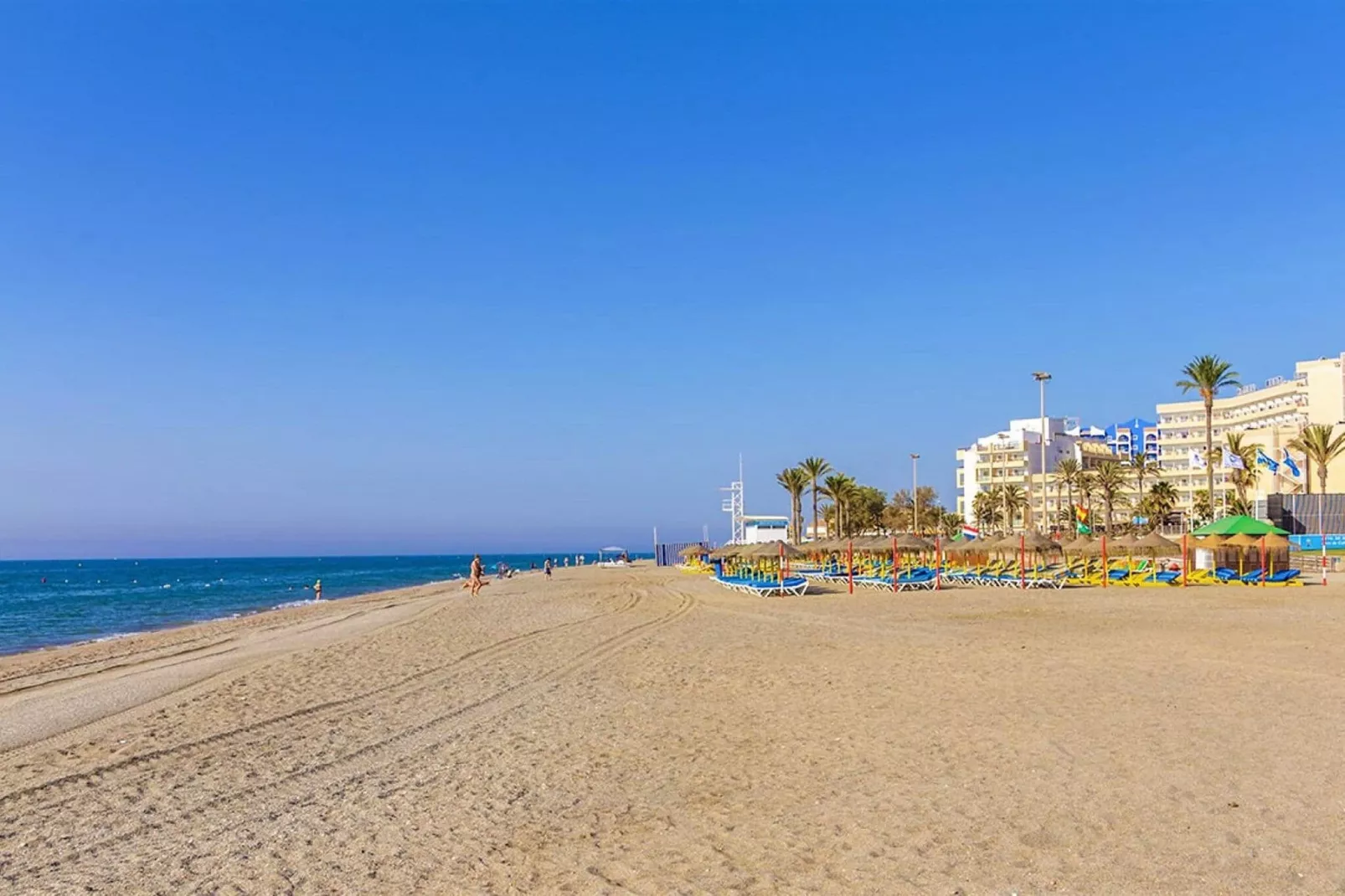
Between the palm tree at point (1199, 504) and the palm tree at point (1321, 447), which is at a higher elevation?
the palm tree at point (1321, 447)

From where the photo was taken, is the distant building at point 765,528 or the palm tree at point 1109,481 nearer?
the palm tree at point 1109,481

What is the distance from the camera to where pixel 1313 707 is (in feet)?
33.4

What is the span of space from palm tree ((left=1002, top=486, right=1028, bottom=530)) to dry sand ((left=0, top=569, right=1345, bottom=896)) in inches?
2932

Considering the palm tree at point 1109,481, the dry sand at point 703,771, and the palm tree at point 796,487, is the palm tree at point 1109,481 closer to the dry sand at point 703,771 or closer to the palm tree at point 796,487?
the palm tree at point 796,487

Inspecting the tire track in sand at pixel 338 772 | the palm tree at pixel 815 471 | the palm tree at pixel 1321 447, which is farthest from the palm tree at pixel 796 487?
the tire track in sand at pixel 338 772

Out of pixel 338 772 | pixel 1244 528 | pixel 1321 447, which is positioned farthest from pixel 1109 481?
pixel 338 772

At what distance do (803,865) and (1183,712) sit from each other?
6270mm

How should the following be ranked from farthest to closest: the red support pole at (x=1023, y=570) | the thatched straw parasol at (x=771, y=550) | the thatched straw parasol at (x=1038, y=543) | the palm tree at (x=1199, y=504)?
the palm tree at (x=1199, y=504)
the thatched straw parasol at (x=771, y=550)
the thatched straw parasol at (x=1038, y=543)
the red support pole at (x=1023, y=570)

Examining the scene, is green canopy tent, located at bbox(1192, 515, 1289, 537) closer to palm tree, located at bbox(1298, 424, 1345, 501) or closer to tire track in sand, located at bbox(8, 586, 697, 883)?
palm tree, located at bbox(1298, 424, 1345, 501)

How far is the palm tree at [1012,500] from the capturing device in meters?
89.4

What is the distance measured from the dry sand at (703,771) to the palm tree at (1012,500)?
244 feet

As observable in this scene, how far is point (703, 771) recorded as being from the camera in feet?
27.5

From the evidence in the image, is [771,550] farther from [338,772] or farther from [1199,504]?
[1199,504]

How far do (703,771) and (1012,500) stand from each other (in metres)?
87.1
